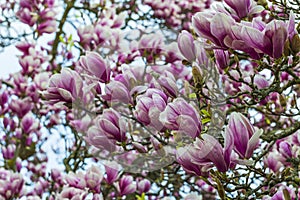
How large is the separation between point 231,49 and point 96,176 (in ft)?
2.77

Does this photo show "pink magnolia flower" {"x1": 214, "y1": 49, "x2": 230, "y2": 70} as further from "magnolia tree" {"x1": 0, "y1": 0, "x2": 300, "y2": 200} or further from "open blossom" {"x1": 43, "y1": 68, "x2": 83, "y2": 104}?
"open blossom" {"x1": 43, "y1": 68, "x2": 83, "y2": 104}

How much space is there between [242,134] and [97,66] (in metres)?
0.42

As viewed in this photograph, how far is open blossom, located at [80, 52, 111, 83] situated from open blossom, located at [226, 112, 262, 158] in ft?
1.24

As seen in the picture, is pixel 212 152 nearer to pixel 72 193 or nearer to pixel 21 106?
pixel 72 193

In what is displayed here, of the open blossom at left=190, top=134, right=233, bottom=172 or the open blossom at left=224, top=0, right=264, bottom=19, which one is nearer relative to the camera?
the open blossom at left=190, top=134, right=233, bottom=172

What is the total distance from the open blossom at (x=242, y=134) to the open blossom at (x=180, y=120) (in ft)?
0.22

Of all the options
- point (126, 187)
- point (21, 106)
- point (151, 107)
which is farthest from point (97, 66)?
point (21, 106)

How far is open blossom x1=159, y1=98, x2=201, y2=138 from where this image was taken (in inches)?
39.5

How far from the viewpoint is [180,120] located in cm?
100

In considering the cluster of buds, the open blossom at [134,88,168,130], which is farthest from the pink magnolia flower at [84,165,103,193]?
the cluster of buds

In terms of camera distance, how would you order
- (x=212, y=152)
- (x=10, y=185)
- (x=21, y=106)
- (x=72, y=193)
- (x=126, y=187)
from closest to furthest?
(x=212, y=152) < (x=72, y=193) < (x=126, y=187) < (x=10, y=185) < (x=21, y=106)

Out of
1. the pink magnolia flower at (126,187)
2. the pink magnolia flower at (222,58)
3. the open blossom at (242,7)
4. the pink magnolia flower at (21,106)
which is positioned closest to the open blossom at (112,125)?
the pink magnolia flower at (222,58)

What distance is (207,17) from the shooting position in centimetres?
109

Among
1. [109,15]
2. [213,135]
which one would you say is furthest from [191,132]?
[109,15]
